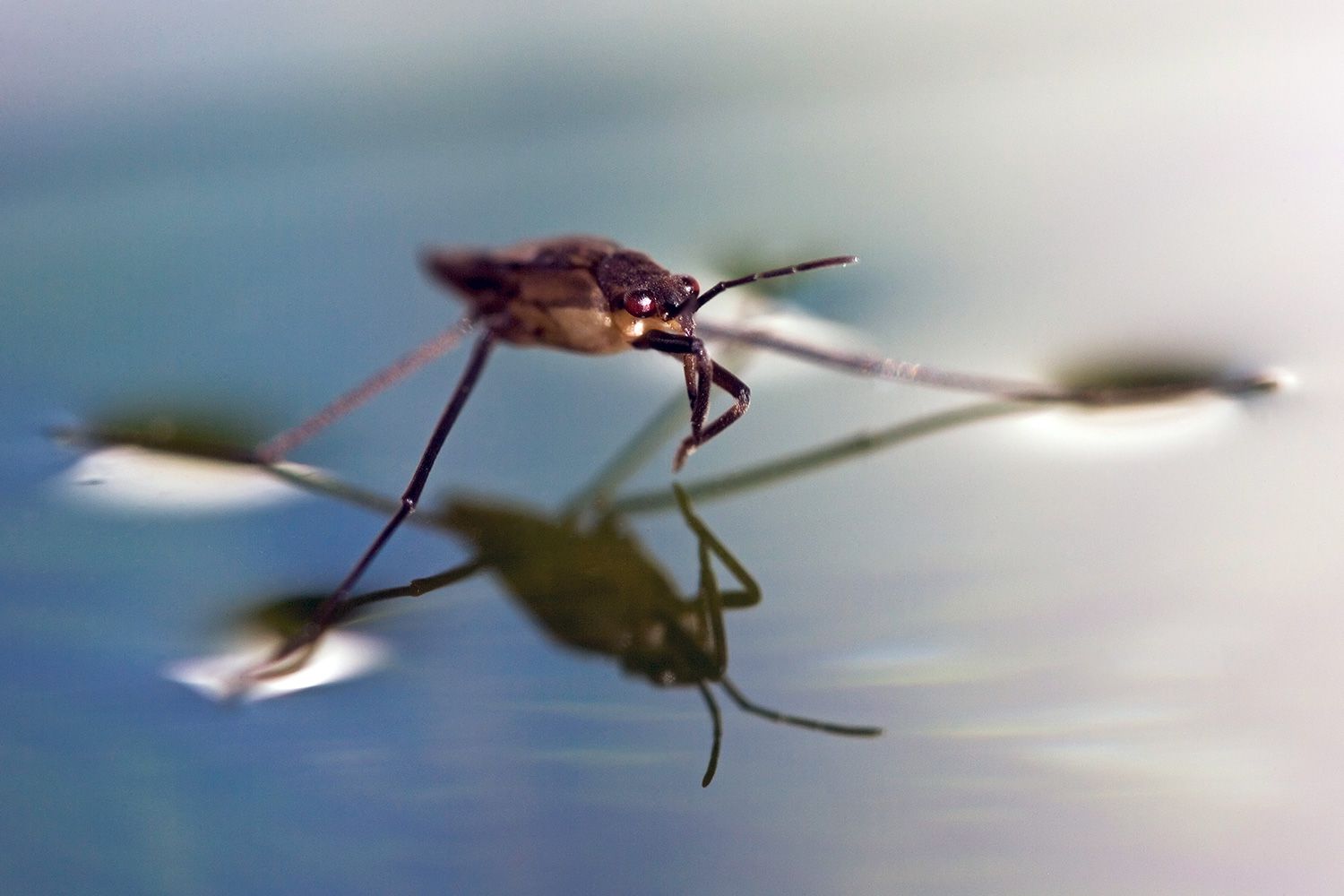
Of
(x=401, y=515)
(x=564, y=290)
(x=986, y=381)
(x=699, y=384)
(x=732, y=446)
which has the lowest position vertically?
(x=401, y=515)

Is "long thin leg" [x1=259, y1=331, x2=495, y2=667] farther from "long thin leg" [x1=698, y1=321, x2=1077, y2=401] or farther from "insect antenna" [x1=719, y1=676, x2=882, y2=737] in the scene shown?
"insect antenna" [x1=719, y1=676, x2=882, y2=737]

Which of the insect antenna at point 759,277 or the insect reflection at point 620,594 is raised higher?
the insect antenna at point 759,277

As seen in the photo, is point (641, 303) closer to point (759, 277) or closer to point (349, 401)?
point (759, 277)

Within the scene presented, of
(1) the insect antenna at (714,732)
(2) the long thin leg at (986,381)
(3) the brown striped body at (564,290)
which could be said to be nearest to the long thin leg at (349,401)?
(3) the brown striped body at (564,290)

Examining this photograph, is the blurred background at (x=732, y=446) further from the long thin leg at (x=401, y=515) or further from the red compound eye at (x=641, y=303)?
the red compound eye at (x=641, y=303)

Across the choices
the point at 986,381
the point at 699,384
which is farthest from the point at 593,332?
the point at 986,381

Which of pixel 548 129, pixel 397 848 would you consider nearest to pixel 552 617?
pixel 397 848

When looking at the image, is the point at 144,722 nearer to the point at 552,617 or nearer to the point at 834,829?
the point at 552,617
